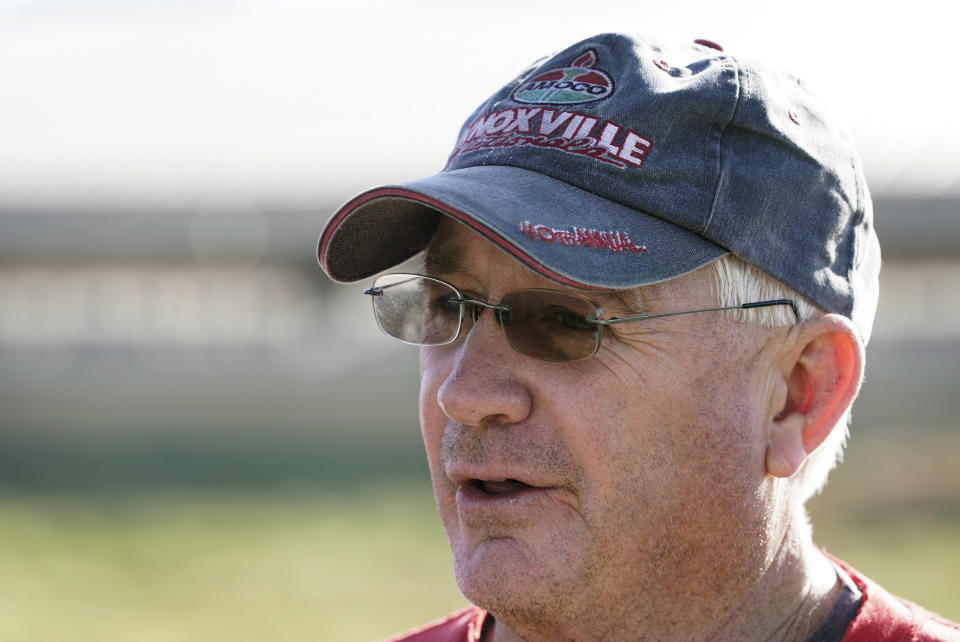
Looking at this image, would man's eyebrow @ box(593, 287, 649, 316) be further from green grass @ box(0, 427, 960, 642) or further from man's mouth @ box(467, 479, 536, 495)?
green grass @ box(0, 427, 960, 642)

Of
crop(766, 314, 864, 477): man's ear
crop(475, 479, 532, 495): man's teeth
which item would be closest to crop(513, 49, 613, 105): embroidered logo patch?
crop(766, 314, 864, 477): man's ear

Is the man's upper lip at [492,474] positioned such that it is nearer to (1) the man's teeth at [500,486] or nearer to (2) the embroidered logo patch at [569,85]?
(1) the man's teeth at [500,486]

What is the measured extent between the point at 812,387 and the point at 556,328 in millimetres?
470

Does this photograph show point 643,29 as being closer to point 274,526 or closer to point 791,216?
point 791,216

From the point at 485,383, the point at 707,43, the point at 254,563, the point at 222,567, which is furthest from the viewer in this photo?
the point at 254,563

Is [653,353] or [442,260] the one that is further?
[442,260]

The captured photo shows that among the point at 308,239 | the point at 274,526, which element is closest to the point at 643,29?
the point at 274,526

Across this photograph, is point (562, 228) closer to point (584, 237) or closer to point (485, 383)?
point (584, 237)

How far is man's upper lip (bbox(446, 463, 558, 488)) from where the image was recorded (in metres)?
1.70

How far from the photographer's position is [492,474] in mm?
1730

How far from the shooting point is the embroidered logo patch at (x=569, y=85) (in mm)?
1758

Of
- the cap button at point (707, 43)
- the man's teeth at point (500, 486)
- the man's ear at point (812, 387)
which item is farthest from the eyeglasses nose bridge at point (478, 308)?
the cap button at point (707, 43)

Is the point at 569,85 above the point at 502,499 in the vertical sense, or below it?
above

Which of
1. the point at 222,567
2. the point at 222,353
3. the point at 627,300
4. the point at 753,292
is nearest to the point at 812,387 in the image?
the point at 753,292
